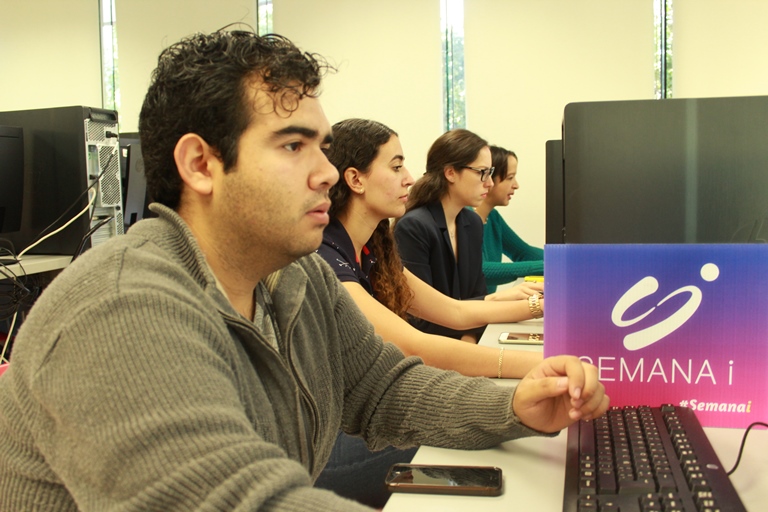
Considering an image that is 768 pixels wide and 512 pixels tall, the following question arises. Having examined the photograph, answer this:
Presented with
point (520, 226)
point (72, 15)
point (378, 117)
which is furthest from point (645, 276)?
point (72, 15)

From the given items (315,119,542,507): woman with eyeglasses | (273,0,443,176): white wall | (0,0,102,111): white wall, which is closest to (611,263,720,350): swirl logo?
(315,119,542,507): woman with eyeglasses

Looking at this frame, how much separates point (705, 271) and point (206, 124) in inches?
27.9

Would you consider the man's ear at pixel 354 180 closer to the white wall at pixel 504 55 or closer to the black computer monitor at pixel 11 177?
the black computer monitor at pixel 11 177

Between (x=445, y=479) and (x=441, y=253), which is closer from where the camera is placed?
(x=445, y=479)

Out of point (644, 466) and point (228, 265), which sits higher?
point (228, 265)

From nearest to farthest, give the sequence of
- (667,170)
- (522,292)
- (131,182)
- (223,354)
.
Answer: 1. (223,354)
2. (667,170)
3. (522,292)
4. (131,182)

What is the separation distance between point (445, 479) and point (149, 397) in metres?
0.39

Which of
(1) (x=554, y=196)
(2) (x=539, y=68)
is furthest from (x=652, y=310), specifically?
(2) (x=539, y=68)

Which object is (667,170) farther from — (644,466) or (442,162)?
(442,162)

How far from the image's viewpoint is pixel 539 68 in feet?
14.9

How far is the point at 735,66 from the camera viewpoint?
424cm

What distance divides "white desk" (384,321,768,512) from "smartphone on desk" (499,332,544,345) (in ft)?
1.99

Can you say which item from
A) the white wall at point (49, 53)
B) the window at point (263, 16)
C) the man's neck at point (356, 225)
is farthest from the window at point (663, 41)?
the white wall at point (49, 53)

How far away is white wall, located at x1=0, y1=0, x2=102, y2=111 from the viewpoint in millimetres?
5473
